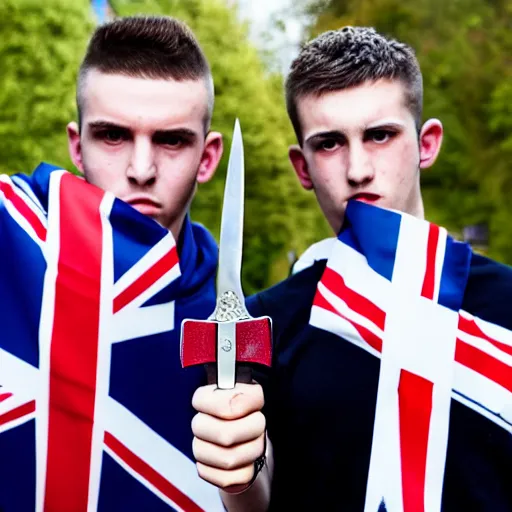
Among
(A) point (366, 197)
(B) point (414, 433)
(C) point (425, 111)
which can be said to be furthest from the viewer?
(C) point (425, 111)

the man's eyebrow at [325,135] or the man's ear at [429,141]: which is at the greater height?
the man's ear at [429,141]

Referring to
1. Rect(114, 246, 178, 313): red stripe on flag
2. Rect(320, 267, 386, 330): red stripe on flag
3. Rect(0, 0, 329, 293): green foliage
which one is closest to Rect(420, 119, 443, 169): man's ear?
Rect(320, 267, 386, 330): red stripe on flag

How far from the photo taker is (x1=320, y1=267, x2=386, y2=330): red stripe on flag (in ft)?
10.1

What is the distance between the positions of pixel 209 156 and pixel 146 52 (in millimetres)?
453

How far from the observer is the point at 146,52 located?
11.6 feet

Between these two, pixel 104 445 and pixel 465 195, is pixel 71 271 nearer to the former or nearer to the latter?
pixel 104 445

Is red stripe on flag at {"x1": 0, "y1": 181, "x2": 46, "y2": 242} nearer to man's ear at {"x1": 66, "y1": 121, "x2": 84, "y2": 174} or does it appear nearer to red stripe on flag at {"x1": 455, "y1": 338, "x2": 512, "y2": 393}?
man's ear at {"x1": 66, "y1": 121, "x2": 84, "y2": 174}

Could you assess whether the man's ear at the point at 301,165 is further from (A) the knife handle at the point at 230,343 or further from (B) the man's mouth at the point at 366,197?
(A) the knife handle at the point at 230,343

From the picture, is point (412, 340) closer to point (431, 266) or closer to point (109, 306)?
point (431, 266)

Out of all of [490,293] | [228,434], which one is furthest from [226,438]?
[490,293]

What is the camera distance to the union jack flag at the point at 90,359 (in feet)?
10.3

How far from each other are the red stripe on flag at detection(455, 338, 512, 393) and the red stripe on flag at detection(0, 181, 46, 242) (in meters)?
1.45

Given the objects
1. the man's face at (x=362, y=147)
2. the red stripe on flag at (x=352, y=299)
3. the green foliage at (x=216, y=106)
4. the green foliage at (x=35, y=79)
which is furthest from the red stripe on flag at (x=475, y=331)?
the green foliage at (x=35, y=79)

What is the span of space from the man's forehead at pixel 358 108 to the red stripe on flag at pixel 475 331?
29.0 inches
